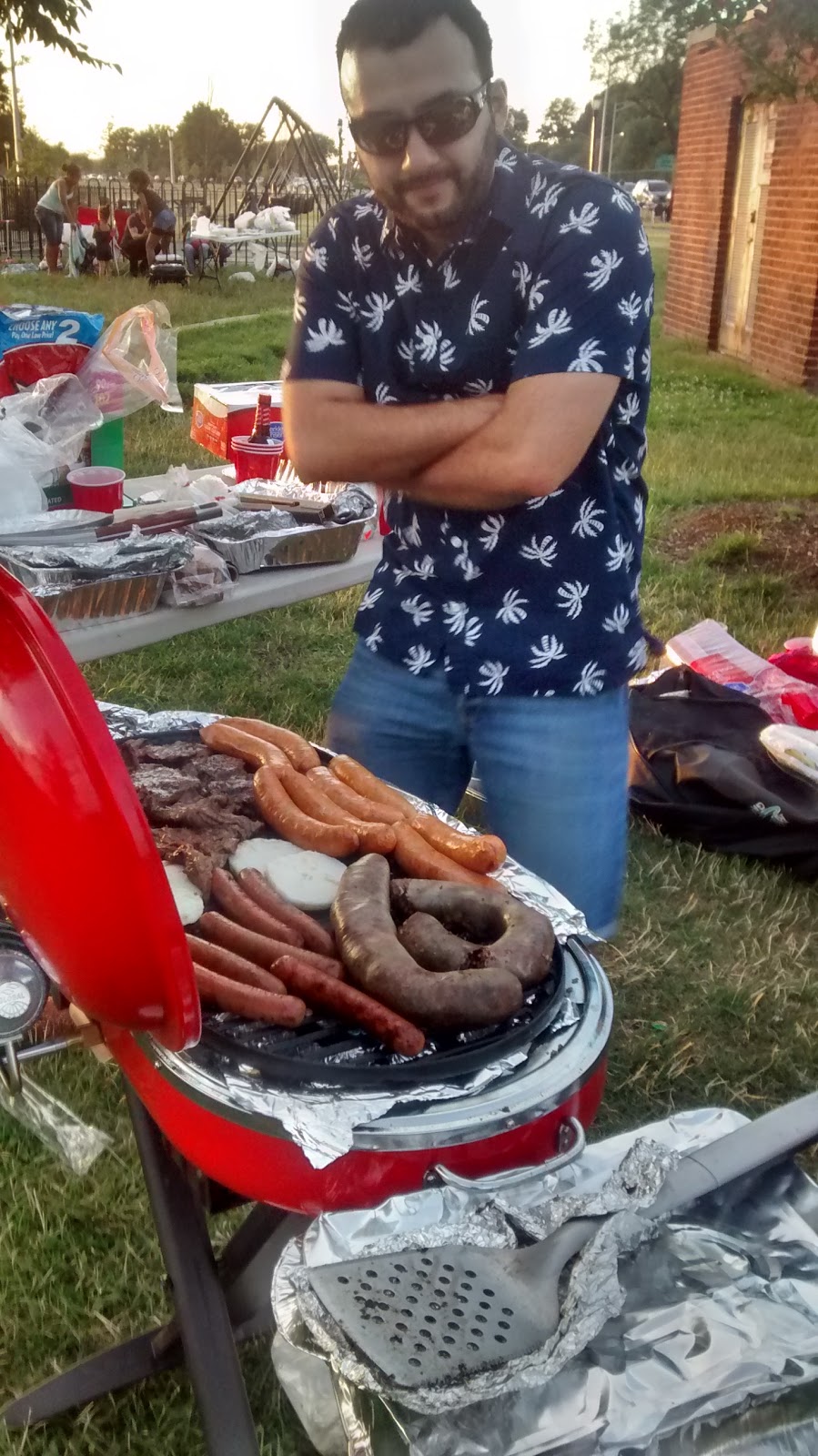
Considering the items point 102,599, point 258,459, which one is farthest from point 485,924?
point 258,459

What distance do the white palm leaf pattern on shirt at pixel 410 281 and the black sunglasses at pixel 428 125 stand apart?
10.1 inches

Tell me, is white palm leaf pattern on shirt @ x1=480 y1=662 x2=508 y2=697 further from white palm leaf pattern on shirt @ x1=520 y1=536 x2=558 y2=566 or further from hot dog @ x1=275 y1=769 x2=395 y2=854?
hot dog @ x1=275 y1=769 x2=395 y2=854

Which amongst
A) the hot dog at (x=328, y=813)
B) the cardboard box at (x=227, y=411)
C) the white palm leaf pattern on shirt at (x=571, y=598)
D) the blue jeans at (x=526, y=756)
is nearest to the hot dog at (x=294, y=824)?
the hot dog at (x=328, y=813)

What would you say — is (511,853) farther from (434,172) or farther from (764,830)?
(764,830)

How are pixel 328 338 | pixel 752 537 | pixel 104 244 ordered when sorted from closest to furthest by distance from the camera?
pixel 328 338 → pixel 752 537 → pixel 104 244

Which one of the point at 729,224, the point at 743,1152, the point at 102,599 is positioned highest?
the point at 729,224

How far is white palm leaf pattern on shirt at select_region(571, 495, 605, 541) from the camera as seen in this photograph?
2.22 m

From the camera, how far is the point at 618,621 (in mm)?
2291

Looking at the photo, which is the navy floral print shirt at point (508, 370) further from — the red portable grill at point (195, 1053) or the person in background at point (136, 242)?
the person in background at point (136, 242)

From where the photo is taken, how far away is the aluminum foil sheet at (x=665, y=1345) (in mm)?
1215

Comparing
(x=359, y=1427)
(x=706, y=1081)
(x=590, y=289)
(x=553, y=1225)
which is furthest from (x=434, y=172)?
(x=706, y=1081)

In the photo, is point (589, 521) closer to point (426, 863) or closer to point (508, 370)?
point (508, 370)

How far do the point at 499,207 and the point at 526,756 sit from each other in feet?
3.45

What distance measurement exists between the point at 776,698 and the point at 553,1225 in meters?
3.64
